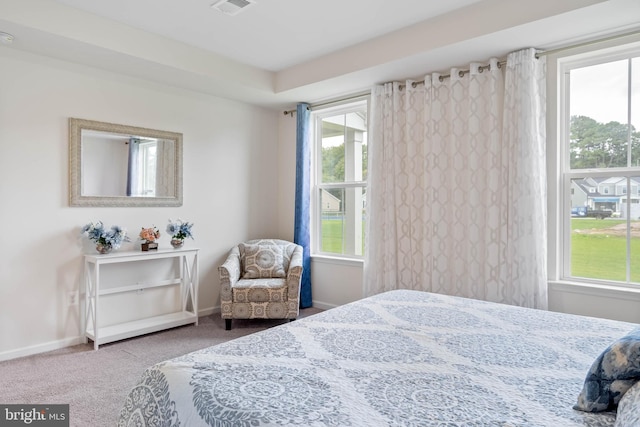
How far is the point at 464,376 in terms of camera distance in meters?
1.31

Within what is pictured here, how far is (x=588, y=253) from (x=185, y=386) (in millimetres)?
3072

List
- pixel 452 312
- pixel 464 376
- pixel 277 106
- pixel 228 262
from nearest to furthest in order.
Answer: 1. pixel 464 376
2. pixel 452 312
3. pixel 228 262
4. pixel 277 106

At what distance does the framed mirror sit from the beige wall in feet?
0.24

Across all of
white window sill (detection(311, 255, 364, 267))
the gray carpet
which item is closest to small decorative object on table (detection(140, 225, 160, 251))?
the gray carpet

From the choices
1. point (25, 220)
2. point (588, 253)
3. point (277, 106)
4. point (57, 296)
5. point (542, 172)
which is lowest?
point (57, 296)

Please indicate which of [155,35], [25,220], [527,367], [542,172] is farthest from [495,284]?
[25,220]

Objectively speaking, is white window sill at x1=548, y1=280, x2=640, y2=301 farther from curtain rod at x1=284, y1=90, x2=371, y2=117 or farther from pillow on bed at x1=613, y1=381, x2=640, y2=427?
curtain rod at x1=284, y1=90, x2=371, y2=117

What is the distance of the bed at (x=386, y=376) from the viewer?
107 centimetres

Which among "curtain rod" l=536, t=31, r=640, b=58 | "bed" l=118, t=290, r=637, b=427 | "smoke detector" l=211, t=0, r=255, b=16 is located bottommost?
"bed" l=118, t=290, r=637, b=427

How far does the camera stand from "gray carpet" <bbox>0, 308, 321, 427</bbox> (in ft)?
7.64

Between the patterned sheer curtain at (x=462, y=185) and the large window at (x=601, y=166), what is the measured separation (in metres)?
0.25

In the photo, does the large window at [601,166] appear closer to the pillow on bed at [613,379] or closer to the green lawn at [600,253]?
the green lawn at [600,253]

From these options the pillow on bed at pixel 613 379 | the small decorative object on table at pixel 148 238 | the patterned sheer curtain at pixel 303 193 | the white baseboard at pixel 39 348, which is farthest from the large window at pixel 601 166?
the white baseboard at pixel 39 348

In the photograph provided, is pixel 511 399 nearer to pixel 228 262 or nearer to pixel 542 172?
pixel 542 172
